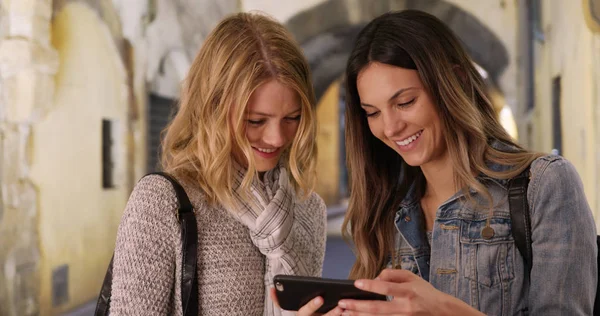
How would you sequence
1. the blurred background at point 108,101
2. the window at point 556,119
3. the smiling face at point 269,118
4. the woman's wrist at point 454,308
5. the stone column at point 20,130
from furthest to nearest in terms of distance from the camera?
the window at point 556,119
the blurred background at point 108,101
the stone column at point 20,130
the smiling face at point 269,118
the woman's wrist at point 454,308

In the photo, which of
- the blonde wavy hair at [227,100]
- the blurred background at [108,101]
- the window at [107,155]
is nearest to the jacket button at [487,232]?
the blonde wavy hair at [227,100]

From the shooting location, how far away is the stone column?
385cm

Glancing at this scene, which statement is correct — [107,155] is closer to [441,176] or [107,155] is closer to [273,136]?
[273,136]

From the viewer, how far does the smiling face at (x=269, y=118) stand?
207 centimetres

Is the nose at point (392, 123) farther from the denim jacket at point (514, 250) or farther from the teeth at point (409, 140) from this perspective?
the denim jacket at point (514, 250)

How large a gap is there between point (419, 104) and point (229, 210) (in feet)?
2.10

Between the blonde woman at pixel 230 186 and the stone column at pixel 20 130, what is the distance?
2.08m

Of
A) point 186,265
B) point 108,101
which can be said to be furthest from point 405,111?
point 108,101

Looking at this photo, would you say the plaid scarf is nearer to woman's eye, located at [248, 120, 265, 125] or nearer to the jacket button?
woman's eye, located at [248, 120, 265, 125]

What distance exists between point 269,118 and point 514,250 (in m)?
0.81

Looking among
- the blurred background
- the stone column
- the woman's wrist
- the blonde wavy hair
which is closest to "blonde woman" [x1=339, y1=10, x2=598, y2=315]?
the woman's wrist

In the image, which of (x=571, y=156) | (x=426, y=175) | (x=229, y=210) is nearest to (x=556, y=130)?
(x=571, y=156)

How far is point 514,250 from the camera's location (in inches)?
70.4

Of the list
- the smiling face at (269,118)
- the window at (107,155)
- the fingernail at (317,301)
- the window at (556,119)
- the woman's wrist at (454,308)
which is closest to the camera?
the woman's wrist at (454,308)
